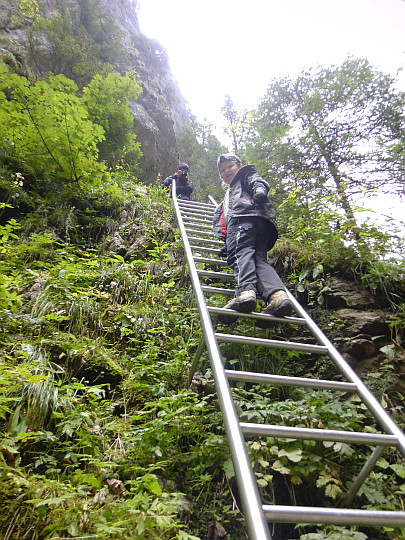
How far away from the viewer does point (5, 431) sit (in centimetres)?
150

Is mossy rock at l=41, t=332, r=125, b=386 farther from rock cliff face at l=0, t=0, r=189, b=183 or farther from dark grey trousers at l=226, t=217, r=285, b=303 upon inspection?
rock cliff face at l=0, t=0, r=189, b=183

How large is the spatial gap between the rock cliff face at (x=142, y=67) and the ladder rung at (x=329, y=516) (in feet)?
25.8

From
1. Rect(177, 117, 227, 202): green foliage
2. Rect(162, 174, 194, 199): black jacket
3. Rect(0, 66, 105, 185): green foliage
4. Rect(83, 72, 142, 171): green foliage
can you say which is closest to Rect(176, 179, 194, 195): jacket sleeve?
Rect(162, 174, 194, 199): black jacket

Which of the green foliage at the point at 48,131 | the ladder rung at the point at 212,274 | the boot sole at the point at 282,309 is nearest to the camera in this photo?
the boot sole at the point at 282,309

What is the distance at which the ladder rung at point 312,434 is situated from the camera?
1.19 metres

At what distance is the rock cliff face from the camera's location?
7.69m

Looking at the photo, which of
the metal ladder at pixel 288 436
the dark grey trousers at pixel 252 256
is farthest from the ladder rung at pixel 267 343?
the dark grey trousers at pixel 252 256

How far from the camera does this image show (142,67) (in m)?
12.5

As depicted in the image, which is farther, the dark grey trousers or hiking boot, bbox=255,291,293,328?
the dark grey trousers

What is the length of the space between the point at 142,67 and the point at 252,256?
13.8 m

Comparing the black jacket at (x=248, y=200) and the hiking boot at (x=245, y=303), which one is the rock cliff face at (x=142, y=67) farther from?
the hiking boot at (x=245, y=303)

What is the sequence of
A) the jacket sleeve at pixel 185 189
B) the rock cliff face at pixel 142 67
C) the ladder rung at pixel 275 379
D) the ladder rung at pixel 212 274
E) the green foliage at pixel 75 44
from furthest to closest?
the green foliage at pixel 75 44 < the rock cliff face at pixel 142 67 < the jacket sleeve at pixel 185 189 < the ladder rung at pixel 212 274 < the ladder rung at pixel 275 379

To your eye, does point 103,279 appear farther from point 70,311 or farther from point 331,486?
point 331,486

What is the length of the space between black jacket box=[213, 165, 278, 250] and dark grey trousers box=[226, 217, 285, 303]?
50mm
